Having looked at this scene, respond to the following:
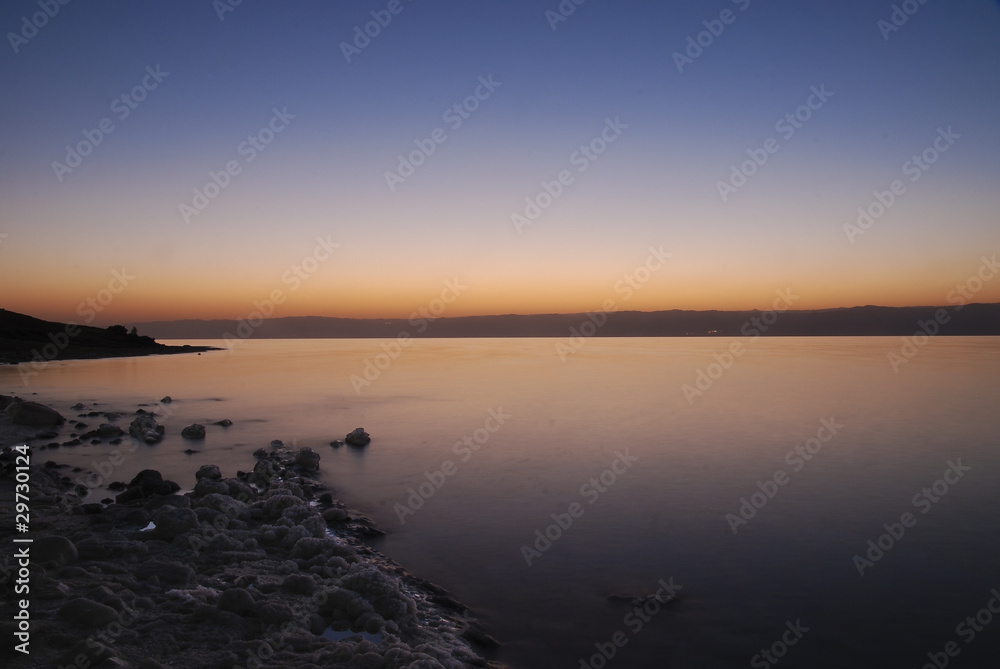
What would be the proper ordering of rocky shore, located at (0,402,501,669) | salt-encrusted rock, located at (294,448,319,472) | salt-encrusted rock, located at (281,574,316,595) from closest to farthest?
rocky shore, located at (0,402,501,669) → salt-encrusted rock, located at (281,574,316,595) → salt-encrusted rock, located at (294,448,319,472)

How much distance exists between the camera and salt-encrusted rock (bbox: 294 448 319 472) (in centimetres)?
1439

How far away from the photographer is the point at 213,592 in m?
6.26

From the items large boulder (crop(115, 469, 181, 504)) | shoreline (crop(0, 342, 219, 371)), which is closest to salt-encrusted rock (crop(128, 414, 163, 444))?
large boulder (crop(115, 469, 181, 504))

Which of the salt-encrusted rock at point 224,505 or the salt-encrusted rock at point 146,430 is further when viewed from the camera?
the salt-encrusted rock at point 146,430

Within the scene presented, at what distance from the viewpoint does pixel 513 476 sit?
45.4ft

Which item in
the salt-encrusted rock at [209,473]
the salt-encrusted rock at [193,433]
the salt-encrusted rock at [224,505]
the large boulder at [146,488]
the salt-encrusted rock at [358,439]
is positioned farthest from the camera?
the salt-encrusted rock at [193,433]

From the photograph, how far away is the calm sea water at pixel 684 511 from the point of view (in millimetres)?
6605

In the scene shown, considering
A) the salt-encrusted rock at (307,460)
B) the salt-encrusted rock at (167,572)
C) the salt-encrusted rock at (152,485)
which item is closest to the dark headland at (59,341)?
the salt-encrusted rock at (307,460)

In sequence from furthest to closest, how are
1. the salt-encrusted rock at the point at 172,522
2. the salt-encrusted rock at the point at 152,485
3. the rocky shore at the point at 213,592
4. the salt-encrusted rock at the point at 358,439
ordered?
the salt-encrusted rock at the point at 358,439, the salt-encrusted rock at the point at 152,485, the salt-encrusted rock at the point at 172,522, the rocky shore at the point at 213,592

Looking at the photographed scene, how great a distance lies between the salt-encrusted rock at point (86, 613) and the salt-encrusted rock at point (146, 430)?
13196 millimetres

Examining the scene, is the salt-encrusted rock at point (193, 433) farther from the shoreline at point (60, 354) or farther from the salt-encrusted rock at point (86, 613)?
the shoreline at point (60, 354)

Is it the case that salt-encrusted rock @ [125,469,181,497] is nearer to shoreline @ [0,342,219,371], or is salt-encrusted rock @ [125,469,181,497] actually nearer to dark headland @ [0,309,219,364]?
shoreline @ [0,342,219,371]

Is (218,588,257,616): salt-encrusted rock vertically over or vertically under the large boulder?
under

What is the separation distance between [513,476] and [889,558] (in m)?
7.59
